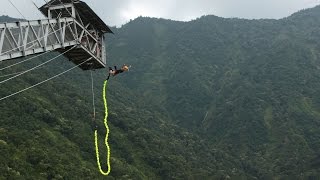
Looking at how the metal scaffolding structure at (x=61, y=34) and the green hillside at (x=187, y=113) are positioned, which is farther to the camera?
the green hillside at (x=187, y=113)

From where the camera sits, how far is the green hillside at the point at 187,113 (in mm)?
68625

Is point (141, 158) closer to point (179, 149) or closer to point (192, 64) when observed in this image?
point (179, 149)

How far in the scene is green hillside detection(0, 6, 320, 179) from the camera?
2702 inches

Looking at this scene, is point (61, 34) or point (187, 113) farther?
point (187, 113)

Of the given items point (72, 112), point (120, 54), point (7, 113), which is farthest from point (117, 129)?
point (120, 54)

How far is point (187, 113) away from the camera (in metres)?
144

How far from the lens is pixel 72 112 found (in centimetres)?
8406

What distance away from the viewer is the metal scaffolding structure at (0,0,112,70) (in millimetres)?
16938

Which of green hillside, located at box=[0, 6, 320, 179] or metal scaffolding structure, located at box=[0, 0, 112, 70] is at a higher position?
metal scaffolding structure, located at box=[0, 0, 112, 70]

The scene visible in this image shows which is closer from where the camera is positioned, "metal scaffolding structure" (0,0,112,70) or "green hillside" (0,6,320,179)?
"metal scaffolding structure" (0,0,112,70)

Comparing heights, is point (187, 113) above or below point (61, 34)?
below

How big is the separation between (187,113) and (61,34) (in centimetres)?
12491

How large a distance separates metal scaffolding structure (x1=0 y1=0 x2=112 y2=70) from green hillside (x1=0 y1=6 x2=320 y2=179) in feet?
108

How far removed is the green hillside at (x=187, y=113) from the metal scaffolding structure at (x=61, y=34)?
32.9 m
